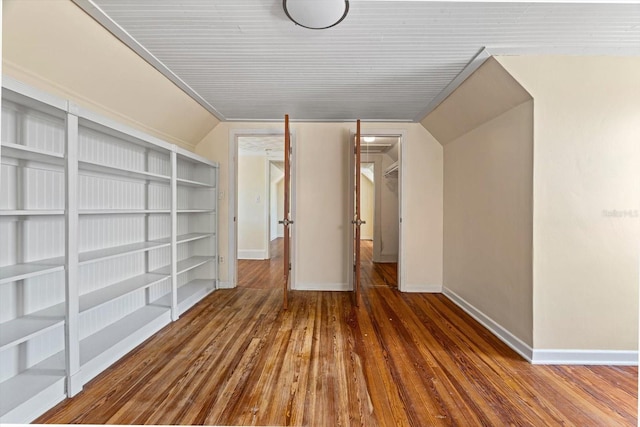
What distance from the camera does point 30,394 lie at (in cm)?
134

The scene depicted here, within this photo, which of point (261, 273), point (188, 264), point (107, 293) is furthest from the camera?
point (261, 273)

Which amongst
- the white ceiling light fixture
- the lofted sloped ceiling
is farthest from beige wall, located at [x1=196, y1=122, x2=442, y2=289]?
the white ceiling light fixture

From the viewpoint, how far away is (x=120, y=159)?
2.24 meters

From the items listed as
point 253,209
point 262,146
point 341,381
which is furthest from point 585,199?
point 253,209

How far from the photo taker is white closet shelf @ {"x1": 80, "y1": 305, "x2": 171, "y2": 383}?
167cm

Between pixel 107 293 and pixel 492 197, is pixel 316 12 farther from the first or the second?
pixel 107 293

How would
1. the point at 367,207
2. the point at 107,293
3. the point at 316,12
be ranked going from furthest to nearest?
the point at 367,207 < the point at 107,293 < the point at 316,12

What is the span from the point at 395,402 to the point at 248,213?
4581 millimetres

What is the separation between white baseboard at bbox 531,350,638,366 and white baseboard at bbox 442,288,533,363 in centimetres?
6

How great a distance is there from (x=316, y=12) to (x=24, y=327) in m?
2.33

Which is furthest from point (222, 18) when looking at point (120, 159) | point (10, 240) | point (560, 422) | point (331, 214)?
point (560, 422)

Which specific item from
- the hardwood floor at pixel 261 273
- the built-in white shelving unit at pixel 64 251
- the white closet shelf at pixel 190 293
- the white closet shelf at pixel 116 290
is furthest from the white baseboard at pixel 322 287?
the white closet shelf at pixel 116 290

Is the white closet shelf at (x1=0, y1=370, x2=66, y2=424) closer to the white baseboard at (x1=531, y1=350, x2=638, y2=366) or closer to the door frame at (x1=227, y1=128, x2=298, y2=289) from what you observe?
the door frame at (x1=227, y1=128, x2=298, y2=289)

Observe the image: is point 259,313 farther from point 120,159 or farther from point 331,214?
point 120,159
